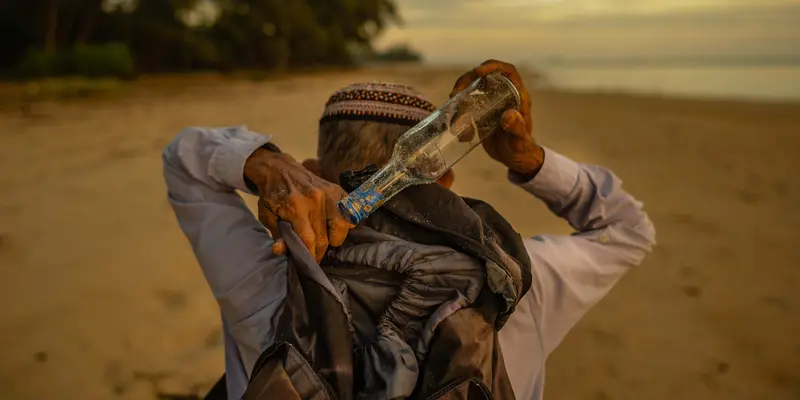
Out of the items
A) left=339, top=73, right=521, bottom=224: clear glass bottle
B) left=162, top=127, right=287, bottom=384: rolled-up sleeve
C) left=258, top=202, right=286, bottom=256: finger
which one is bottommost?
left=162, top=127, right=287, bottom=384: rolled-up sleeve

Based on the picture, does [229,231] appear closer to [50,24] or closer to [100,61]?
[100,61]

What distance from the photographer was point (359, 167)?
124 cm

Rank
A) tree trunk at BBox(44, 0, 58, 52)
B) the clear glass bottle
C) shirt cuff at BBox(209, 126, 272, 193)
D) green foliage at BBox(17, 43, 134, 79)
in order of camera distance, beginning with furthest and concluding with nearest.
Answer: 1. tree trunk at BBox(44, 0, 58, 52)
2. green foliage at BBox(17, 43, 134, 79)
3. shirt cuff at BBox(209, 126, 272, 193)
4. the clear glass bottle

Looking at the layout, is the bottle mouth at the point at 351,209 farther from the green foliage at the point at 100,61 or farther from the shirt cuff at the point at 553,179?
the green foliage at the point at 100,61

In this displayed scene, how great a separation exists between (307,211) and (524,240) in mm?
552

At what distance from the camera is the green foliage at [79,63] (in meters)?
13.6

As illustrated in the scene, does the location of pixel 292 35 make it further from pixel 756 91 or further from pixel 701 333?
pixel 701 333

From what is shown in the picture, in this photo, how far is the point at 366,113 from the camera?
119cm

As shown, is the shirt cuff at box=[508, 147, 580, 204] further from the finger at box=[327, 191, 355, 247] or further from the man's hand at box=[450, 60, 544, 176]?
the finger at box=[327, 191, 355, 247]

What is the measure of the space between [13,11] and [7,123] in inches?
432

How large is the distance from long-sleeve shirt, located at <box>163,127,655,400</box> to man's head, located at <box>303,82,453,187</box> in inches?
8.1

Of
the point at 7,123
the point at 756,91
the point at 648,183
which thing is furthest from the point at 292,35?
the point at 648,183

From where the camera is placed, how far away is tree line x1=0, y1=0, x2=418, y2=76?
14.8 m

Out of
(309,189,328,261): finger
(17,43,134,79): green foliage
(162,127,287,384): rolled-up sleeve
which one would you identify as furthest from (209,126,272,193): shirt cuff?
(17,43,134,79): green foliage
